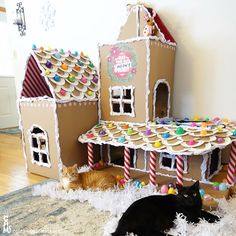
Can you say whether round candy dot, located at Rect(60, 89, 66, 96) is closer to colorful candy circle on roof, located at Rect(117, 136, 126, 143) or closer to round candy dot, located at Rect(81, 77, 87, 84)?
round candy dot, located at Rect(81, 77, 87, 84)

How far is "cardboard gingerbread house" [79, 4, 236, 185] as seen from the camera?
1552mm

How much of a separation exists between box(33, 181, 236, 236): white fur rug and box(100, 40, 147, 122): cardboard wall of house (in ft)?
2.06

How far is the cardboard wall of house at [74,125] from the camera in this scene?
1826 millimetres

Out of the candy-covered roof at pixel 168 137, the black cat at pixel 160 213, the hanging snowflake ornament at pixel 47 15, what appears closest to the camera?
the black cat at pixel 160 213

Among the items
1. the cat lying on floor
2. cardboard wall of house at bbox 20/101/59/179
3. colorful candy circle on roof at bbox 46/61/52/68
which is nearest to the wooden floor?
cardboard wall of house at bbox 20/101/59/179

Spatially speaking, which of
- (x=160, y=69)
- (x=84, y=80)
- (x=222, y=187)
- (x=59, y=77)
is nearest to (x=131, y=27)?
(x=160, y=69)

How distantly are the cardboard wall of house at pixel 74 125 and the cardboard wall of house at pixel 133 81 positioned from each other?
0.44 ft

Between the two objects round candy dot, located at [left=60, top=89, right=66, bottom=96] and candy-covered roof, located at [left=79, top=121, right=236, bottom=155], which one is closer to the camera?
candy-covered roof, located at [left=79, top=121, right=236, bottom=155]

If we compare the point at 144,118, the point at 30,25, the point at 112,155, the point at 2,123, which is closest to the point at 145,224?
the point at 144,118

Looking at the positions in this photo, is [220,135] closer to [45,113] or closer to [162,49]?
[162,49]

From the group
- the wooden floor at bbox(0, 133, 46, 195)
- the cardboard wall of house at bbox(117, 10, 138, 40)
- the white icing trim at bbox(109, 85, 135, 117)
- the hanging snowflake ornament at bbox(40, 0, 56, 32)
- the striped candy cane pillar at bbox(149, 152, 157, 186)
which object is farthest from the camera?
the hanging snowflake ornament at bbox(40, 0, 56, 32)

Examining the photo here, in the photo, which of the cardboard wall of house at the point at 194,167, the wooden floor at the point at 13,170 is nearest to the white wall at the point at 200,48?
the cardboard wall of house at the point at 194,167

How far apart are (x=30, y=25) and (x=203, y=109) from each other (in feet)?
8.84

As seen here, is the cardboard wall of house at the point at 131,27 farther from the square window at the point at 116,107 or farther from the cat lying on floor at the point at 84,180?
the cat lying on floor at the point at 84,180
